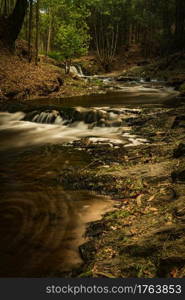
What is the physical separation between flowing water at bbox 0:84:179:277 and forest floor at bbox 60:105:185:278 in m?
0.24

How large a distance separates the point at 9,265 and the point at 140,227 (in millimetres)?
1650

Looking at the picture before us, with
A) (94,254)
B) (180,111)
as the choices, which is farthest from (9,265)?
(180,111)

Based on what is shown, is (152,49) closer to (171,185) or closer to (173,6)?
(173,6)

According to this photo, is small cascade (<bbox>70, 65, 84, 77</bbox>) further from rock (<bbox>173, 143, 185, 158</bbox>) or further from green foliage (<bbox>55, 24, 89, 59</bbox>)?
rock (<bbox>173, 143, 185, 158</bbox>)

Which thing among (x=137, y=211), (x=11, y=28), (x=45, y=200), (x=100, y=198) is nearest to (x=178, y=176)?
(x=137, y=211)

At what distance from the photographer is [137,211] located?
4629 mm

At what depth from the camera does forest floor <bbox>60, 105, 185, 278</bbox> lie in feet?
11.0

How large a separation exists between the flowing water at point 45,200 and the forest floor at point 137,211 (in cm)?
24

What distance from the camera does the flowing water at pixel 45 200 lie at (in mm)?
3809

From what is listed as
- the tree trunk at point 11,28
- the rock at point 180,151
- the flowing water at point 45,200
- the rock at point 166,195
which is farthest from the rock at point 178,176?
the tree trunk at point 11,28

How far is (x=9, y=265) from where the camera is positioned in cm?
367

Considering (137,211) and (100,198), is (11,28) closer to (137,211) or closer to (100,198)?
(100,198)

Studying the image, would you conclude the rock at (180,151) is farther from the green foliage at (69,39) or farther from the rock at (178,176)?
the green foliage at (69,39)

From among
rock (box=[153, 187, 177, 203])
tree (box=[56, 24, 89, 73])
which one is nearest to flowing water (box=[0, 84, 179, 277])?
rock (box=[153, 187, 177, 203])
